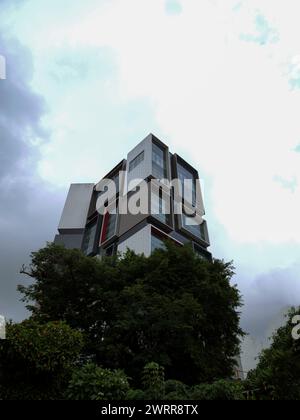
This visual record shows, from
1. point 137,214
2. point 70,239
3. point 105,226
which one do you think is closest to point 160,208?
point 137,214

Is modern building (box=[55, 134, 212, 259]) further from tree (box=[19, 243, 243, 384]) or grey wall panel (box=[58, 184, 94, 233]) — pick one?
tree (box=[19, 243, 243, 384])

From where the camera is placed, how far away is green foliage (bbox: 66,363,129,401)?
11.4m

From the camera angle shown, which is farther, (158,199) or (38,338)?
(158,199)

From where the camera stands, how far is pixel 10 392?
41.0ft

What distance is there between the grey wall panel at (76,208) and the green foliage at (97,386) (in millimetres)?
71043

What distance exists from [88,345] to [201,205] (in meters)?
61.1

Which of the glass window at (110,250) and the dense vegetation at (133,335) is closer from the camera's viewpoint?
the dense vegetation at (133,335)

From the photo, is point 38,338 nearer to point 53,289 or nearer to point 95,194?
point 53,289

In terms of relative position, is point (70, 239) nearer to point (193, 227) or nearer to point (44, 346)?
point (193, 227)

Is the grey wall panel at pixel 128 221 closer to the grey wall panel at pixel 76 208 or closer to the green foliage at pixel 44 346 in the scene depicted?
the grey wall panel at pixel 76 208

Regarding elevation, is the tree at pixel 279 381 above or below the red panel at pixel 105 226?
below

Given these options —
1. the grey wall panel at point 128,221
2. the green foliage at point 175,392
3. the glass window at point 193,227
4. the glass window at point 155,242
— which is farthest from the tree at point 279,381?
the glass window at point 193,227

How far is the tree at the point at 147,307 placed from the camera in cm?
1988
